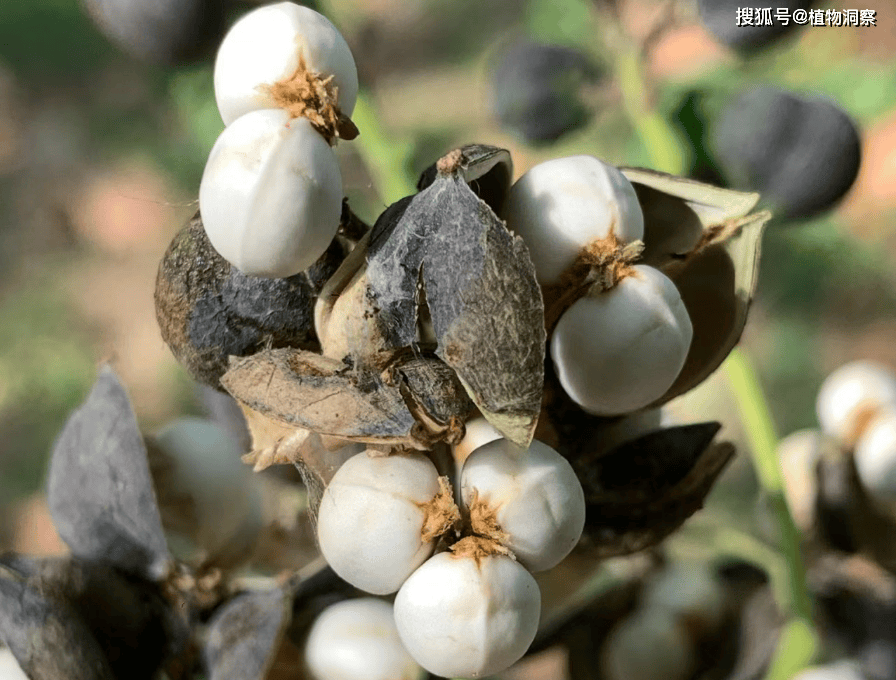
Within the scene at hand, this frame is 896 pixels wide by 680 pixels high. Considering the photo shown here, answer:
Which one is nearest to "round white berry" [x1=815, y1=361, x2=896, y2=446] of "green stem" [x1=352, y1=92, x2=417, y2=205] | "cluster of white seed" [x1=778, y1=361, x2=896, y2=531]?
"cluster of white seed" [x1=778, y1=361, x2=896, y2=531]

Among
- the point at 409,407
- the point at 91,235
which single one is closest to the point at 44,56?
the point at 91,235

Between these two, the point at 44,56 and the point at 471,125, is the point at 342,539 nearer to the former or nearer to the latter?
the point at 471,125

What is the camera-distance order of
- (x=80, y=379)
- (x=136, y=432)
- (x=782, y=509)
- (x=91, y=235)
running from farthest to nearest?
(x=91, y=235), (x=80, y=379), (x=782, y=509), (x=136, y=432)

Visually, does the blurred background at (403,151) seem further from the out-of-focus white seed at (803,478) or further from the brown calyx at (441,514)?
the brown calyx at (441,514)

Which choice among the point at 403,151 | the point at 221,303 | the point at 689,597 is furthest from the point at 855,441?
the point at 221,303

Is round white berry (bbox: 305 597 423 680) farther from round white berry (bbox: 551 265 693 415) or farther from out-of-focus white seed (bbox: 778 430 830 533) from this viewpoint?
out-of-focus white seed (bbox: 778 430 830 533)

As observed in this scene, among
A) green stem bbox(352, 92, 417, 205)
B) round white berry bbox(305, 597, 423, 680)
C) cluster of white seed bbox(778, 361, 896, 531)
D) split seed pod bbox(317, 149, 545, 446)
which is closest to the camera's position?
split seed pod bbox(317, 149, 545, 446)

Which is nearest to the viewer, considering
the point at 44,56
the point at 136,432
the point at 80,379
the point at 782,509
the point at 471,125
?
the point at 136,432
